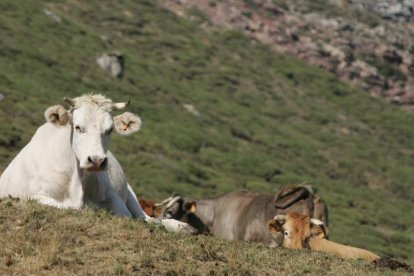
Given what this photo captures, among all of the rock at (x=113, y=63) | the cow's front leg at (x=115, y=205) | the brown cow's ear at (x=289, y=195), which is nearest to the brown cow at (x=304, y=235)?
the cow's front leg at (x=115, y=205)

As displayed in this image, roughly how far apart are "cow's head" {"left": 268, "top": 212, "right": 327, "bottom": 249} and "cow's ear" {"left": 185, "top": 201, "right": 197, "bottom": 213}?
5.97m

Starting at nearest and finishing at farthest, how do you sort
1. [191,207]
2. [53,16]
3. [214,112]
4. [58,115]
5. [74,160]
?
1. [58,115]
2. [74,160]
3. [191,207]
4. [214,112]
5. [53,16]

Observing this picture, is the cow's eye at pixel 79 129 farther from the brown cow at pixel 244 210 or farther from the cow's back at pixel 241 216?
the cow's back at pixel 241 216

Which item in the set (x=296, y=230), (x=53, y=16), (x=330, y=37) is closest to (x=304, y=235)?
(x=296, y=230)

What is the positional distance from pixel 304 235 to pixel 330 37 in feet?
231

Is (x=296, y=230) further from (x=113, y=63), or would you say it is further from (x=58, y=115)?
(x=113, y=63)

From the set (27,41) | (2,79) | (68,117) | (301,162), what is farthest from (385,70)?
(68,117)

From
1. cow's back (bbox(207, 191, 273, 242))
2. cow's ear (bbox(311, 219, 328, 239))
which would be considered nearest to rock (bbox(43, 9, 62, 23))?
cow's back (bbox(207, 191, 273, 242))

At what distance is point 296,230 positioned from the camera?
45.9 feet

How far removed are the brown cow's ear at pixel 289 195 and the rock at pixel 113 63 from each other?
36.9 meters

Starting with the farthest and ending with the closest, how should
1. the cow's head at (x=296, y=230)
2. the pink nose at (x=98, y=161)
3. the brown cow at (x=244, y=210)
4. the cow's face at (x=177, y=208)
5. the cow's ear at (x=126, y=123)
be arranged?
1. the cow's face at (x=177, y=208)
2. the brown cow at (x=244, y=210)
3. the cow's head at (x=296, y=230)
4. the cow's ear at (x=126, y=123)
5. the pink nose at (x=98, y=161)

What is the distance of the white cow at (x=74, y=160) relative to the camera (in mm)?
11211

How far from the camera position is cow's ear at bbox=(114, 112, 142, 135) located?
11.9m

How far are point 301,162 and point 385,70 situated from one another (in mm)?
32157
